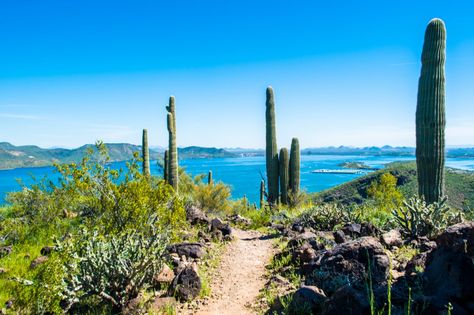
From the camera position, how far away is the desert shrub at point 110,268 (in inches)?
161

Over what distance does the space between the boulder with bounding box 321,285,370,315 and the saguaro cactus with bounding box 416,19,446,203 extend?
23.0 ft

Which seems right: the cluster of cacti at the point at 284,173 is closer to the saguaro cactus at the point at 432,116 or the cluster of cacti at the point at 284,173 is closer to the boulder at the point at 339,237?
the saguaro cactus at the point at 432,116

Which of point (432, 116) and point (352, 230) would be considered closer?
point (352, 230)

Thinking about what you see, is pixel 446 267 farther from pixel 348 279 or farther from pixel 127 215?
pixel 127 215

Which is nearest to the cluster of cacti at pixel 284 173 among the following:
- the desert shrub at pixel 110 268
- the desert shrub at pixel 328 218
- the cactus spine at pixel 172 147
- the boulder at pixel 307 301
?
the cactus spine at pixel 172 147

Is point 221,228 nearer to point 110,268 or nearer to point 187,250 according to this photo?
point 187,250

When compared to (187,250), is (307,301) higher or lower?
higher

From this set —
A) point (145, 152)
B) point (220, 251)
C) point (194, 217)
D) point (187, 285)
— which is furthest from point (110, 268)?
point (145, 152)

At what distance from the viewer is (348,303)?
10.1 ft

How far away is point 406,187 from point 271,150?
36.8 m

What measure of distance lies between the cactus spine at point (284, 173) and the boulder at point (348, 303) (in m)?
11.8

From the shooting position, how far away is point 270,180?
606 inches

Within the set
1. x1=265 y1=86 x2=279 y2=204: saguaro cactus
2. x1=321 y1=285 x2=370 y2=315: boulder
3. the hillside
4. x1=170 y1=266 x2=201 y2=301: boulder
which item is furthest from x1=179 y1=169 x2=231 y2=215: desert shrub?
the hillside

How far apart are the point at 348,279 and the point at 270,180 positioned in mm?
11277
